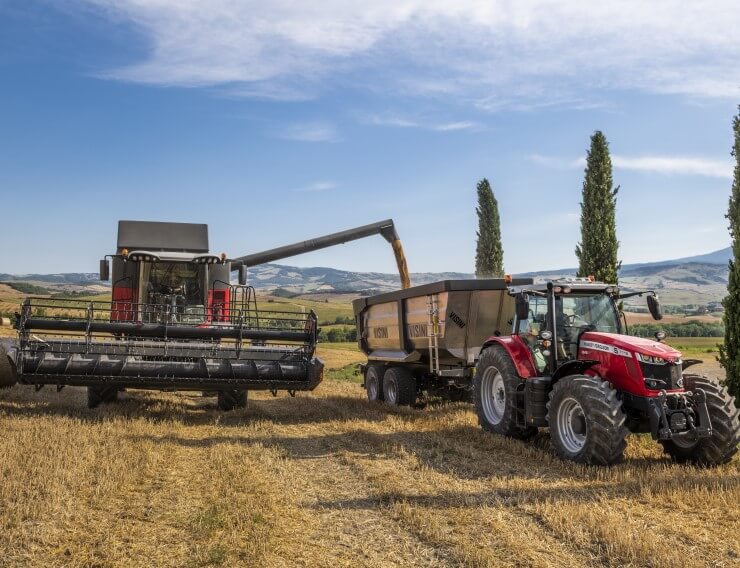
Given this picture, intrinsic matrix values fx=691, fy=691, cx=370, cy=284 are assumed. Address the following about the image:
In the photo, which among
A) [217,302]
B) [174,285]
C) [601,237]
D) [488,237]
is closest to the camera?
[174,285]

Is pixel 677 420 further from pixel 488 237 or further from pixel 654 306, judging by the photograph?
pixel 488 237

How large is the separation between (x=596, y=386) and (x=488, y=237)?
56.9ft

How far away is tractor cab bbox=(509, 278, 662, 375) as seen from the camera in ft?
28.0

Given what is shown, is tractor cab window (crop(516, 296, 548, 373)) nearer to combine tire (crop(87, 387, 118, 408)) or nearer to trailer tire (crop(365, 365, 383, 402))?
trailer tire (crop(365, 365, 383, 402))

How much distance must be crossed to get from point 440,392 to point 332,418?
256 centimetres

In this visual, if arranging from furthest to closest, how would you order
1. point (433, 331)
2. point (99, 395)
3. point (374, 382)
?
1. point (374, 382)
2. point (433, 331)
3. point (99, 395)

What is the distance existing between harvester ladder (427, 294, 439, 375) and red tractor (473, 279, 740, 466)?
2.37 m

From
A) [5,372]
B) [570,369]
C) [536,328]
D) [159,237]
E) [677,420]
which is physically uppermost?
[159,237]

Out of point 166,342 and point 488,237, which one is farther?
point 488,237

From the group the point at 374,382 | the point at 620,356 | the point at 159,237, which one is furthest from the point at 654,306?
the point at 159,237

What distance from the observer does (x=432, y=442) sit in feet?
29.7

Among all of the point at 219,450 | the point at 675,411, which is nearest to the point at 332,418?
the point at 219,450

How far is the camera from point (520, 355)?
9.05m

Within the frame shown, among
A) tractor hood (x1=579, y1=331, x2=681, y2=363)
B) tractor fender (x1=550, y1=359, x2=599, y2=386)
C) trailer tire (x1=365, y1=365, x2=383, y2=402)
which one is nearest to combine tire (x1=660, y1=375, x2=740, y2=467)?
tractor hood (x1=579, y1=331, x2=681, y2=363)
